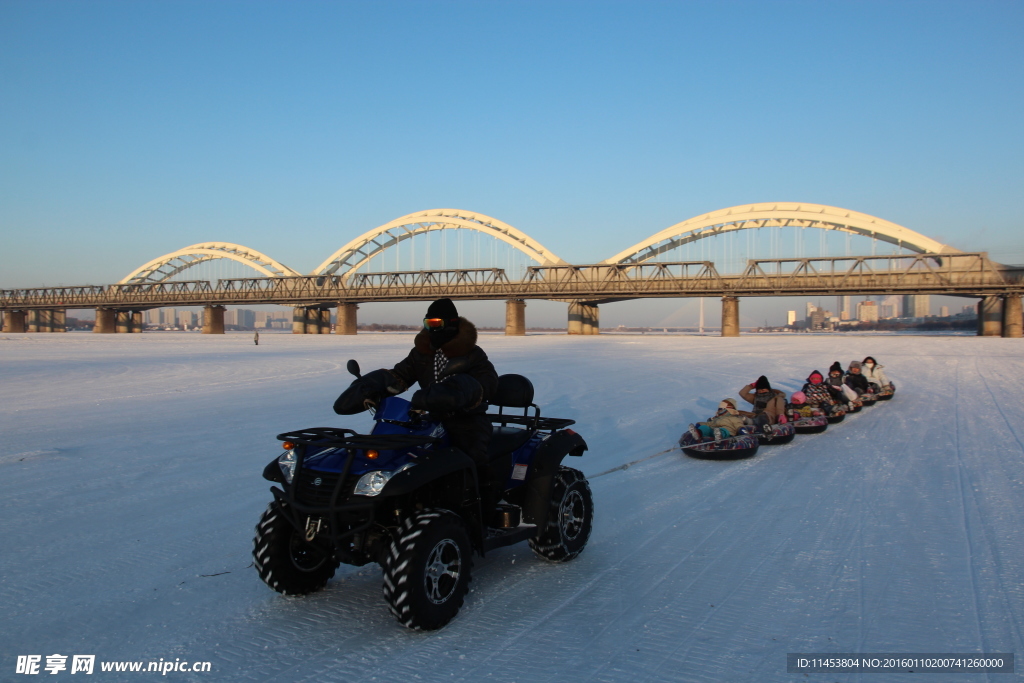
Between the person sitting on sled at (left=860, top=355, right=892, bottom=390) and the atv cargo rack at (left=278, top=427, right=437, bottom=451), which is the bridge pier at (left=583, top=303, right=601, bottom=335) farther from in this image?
the atv cargo rack at (left=278, top=427, right=437, bottom=451)

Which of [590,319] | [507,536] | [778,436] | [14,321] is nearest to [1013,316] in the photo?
[590,319]

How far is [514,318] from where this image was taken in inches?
2945

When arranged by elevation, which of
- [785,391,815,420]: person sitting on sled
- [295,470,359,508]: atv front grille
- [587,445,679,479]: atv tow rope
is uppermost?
[295,470,359,508]: atv front grille

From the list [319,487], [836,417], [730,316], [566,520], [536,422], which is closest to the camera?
[319,487]

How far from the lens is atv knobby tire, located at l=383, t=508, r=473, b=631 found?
164 inches

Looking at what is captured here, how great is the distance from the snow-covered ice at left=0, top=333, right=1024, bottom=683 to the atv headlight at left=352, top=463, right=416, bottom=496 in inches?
37.0

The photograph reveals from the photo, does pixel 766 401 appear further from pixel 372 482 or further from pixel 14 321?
pixel 14 321

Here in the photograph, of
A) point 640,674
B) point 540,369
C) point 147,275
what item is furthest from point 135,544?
point 147,275

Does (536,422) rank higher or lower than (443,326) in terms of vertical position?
lower

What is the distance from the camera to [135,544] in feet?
19.4

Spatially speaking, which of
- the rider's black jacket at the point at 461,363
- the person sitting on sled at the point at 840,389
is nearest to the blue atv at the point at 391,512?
the rider's black jacket at the point at 461,363

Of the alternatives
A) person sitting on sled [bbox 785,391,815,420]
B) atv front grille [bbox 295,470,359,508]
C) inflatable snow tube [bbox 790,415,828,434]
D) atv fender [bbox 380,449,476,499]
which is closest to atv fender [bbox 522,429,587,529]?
atv fender [bbox 380,449,476,499]

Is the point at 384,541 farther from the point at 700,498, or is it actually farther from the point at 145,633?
the point at 700,498

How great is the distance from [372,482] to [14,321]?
403ft
